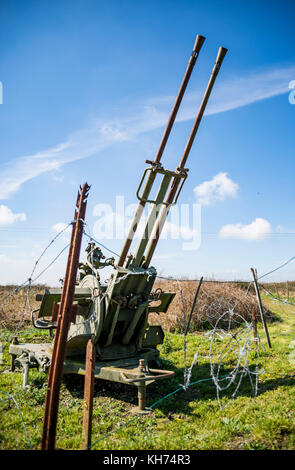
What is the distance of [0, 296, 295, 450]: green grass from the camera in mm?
4004

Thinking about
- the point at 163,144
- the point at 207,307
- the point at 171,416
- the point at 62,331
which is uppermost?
the point at 163,144

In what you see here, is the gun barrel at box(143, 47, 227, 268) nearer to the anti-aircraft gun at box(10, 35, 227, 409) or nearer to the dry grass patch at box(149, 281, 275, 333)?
the anti-aircraft gun at box(10, 35, 227, 409)

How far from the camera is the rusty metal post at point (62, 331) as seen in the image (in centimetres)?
337

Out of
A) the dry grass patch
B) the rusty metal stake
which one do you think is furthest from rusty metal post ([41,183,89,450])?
the dry grass patch

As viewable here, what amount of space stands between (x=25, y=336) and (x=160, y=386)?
632 centimetres

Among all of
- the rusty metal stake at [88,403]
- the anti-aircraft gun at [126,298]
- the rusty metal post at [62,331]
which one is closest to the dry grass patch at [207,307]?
the anti-aircraft gun at [126,298]

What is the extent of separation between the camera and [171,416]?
194 inches

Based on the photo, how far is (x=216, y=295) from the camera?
1380 cm

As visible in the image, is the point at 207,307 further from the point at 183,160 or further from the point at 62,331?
the point at 62,331

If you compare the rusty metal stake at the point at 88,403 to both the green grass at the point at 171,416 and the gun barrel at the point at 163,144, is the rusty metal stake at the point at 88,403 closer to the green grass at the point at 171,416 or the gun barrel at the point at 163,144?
the green grass at the point at 171,416

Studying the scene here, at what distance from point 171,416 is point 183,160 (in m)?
4.08

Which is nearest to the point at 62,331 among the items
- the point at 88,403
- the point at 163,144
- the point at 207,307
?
the point at 88,403
